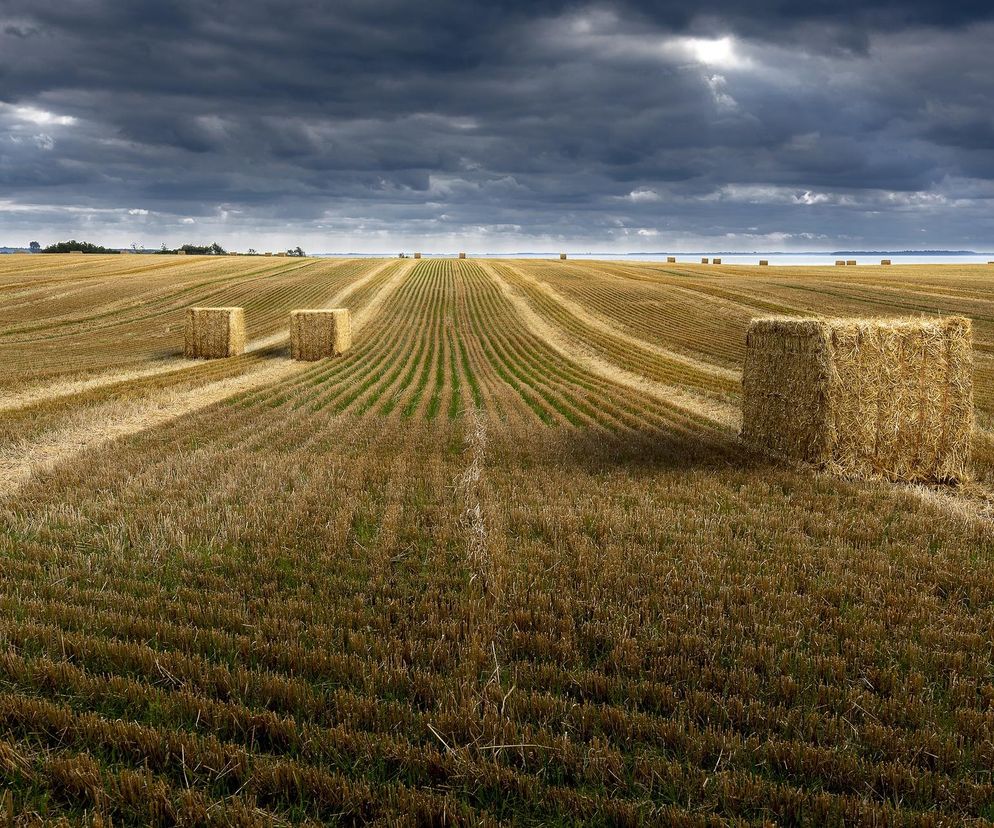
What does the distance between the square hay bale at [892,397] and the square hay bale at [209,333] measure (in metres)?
23.8

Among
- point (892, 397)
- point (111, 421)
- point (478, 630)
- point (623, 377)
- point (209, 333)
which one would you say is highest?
point (209, 333)

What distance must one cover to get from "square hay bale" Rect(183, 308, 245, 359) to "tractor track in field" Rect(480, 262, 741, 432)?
46.4ft

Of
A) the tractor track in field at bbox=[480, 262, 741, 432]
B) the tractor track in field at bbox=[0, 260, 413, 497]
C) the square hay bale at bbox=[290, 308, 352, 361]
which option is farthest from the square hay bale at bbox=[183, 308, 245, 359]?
the tractor track in field at bbox=[480, 262, 741, 432]

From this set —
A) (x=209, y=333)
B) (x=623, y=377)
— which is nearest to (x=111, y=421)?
(x=209, y=333)

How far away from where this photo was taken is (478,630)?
5293 millimetres

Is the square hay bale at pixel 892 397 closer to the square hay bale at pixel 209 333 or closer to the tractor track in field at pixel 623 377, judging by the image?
the tractor track in field at pixel 623 377

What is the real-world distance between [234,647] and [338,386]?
15374mm

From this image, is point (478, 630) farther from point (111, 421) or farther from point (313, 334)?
point (313, 334)

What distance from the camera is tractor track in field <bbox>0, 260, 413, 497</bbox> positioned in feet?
36.1

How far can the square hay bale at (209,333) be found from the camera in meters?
28.1

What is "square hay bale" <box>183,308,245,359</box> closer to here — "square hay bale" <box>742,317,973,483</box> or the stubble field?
the stubble field

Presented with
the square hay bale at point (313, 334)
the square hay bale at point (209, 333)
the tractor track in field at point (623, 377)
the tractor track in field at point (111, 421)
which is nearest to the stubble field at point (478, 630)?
the tractor track in field at point (111, 421)

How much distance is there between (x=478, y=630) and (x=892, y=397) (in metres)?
8.65

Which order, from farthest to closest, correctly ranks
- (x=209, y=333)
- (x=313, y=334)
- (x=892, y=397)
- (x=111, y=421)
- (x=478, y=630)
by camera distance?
1. (x=209, y=333)
2. (x=313, y=334)
3. (x=111, y=421)
4. (x=892, y=397)
5. (x=478, y=630)
